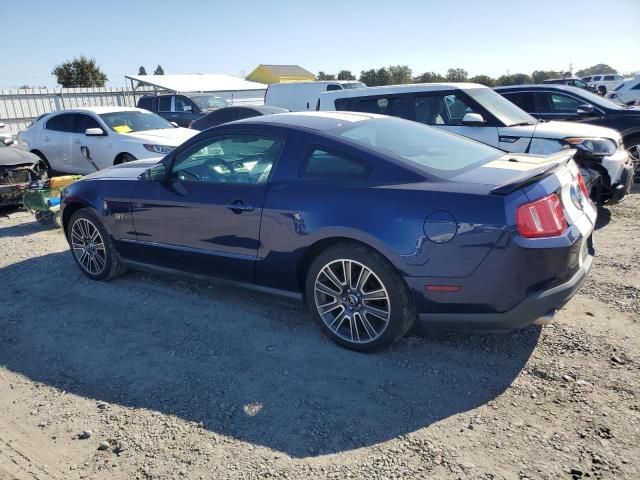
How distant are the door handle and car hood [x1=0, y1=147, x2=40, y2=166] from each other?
6.06m

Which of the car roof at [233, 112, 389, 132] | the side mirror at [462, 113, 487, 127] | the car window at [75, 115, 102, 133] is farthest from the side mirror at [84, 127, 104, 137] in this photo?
the side mirror at [462, 113, 487, 127]

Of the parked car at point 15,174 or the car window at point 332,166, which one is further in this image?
the parked car at point 15,174

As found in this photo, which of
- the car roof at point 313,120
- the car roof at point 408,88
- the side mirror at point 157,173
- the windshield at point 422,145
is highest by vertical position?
the car roof at point 408,88

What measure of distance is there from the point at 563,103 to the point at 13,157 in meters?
9.28

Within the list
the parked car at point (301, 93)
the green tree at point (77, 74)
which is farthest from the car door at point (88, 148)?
the green tree at point (77, 74)

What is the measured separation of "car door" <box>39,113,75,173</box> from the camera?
33.7ft

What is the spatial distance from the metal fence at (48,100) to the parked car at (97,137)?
42.7 ft

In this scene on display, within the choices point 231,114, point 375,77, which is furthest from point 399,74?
point 231,114

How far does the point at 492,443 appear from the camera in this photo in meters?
2.66

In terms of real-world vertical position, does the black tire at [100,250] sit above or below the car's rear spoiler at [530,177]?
below

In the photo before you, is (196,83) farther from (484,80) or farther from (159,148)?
(484,80)

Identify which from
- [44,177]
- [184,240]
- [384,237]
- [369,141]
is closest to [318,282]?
[384,237]

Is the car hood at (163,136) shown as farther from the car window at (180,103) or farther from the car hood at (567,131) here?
the car window at (180,103)

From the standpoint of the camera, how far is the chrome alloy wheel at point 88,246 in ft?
16.8
